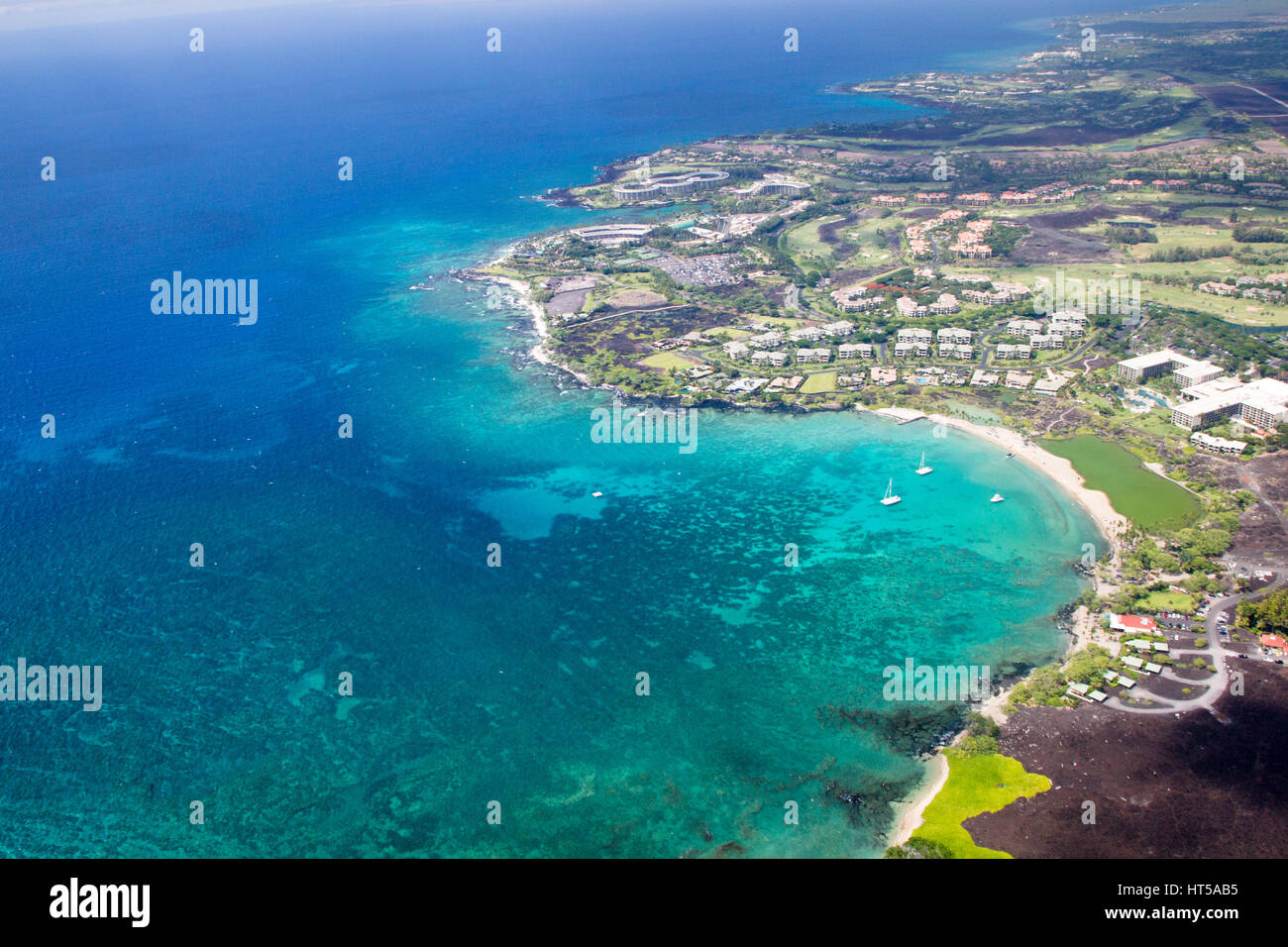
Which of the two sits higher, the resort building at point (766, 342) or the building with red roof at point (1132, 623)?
the resort building at point (766, 342)

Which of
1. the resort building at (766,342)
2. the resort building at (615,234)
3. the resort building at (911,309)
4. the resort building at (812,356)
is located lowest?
the resort building at (812,356)

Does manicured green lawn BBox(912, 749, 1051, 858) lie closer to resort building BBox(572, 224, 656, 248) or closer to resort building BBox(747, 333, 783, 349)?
resort building BBox(747, 333, 783, 349)

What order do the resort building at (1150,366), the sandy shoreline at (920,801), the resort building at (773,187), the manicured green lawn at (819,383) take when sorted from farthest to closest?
1. the resort building at (773,187)
2. the manicured green lawn at (819,383)
3. the resort building at (1150,366)
4. the sandy shoreline at (920,801)

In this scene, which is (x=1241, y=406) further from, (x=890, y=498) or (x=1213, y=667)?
(x=1213, y=667)

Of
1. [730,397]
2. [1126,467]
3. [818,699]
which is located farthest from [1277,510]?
[730,397]

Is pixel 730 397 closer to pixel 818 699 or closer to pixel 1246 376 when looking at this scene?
pixel 818 699

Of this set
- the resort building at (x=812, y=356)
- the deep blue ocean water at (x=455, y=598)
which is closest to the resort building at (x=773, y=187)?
the deep blue ocean water at (x=455, y=598)

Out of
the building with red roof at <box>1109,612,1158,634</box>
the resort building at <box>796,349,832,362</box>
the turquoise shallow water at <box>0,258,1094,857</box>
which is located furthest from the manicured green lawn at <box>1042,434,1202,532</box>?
the resort building at <box>796,349,832,362</box>

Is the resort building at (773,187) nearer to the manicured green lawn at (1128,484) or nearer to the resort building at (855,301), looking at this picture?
the resort building at (855,301)
